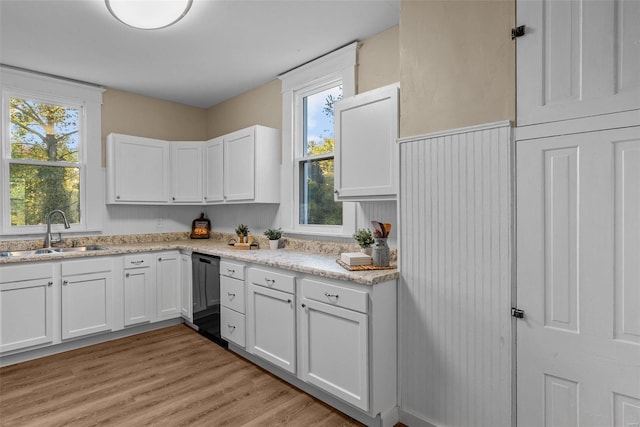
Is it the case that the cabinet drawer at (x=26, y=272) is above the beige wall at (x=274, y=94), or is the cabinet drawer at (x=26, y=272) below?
below

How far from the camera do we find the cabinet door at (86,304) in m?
3.15

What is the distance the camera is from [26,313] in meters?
2.95

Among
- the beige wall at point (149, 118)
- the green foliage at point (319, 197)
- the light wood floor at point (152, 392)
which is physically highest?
the beige wall at point (149, 118)

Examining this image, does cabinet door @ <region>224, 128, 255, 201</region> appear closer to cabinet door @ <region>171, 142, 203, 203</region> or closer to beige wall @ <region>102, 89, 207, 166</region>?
cabinet door @ <region>171, 142, 203, 203</region>

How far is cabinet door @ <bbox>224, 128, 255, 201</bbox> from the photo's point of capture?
11.7 ft

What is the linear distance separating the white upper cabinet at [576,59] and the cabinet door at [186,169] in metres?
3.60

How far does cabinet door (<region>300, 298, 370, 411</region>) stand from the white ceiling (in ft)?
6.69

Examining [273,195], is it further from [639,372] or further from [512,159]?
[639,372]

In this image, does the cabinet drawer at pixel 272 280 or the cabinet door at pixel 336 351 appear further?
the cabinet drawer at pixel 272 280

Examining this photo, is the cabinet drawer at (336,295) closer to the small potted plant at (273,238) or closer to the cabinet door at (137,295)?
the small potted plant at (273,238)

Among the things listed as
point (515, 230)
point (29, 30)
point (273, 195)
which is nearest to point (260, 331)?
point (273, 195)

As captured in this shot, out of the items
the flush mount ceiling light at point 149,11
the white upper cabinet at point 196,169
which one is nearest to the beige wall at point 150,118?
the white upper cabinet at point 196,169

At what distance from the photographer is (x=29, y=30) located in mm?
2670

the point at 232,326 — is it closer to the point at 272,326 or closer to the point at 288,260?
the point at 272,326
